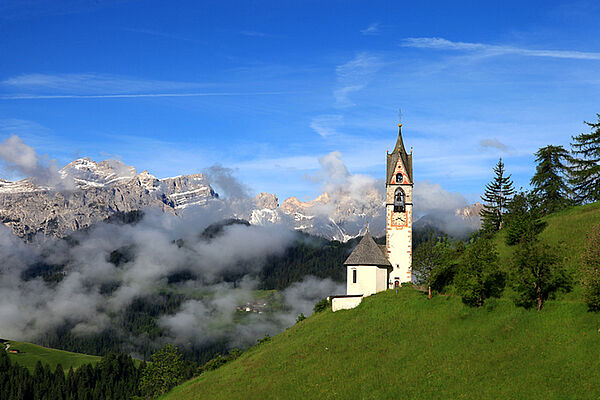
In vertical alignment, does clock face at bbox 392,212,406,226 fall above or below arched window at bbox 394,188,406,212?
below

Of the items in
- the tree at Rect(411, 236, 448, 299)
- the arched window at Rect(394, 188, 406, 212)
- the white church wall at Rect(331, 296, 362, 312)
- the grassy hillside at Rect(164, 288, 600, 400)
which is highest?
the arched window at Rect(394, 188, 406, 212)

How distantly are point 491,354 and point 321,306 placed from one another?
42657mm

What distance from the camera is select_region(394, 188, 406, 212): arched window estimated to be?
3371 inches

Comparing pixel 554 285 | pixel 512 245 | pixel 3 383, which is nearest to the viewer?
pixel 554 285

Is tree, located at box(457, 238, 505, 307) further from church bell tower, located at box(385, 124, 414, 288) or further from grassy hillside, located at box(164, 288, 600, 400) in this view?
church bell tower, located at box(385, 124, 414, 288)

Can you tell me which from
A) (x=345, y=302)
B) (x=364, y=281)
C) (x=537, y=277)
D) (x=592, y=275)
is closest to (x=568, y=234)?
(x=537, y=277)

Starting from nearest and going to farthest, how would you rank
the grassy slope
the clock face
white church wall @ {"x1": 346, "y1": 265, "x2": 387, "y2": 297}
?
the grassy slope → white church wall @ {"x1": 346, "y1": 265, "x2": 387, "y2": 297} → the clock face

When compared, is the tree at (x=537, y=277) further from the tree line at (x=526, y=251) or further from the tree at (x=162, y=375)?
the tree at (x=162, y=375)

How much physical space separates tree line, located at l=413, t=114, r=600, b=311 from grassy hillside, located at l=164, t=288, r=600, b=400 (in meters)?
2.14

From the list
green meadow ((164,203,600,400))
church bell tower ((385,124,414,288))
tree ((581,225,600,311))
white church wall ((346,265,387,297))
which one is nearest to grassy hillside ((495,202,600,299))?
green meadow ((164,203,600,400))

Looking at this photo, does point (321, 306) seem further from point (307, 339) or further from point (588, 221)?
point (588, 221)

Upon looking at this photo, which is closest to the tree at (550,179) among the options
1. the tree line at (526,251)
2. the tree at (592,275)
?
the tree line at (526,251)

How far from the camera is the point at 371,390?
156 feet

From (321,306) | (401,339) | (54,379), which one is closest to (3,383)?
(54,379)
